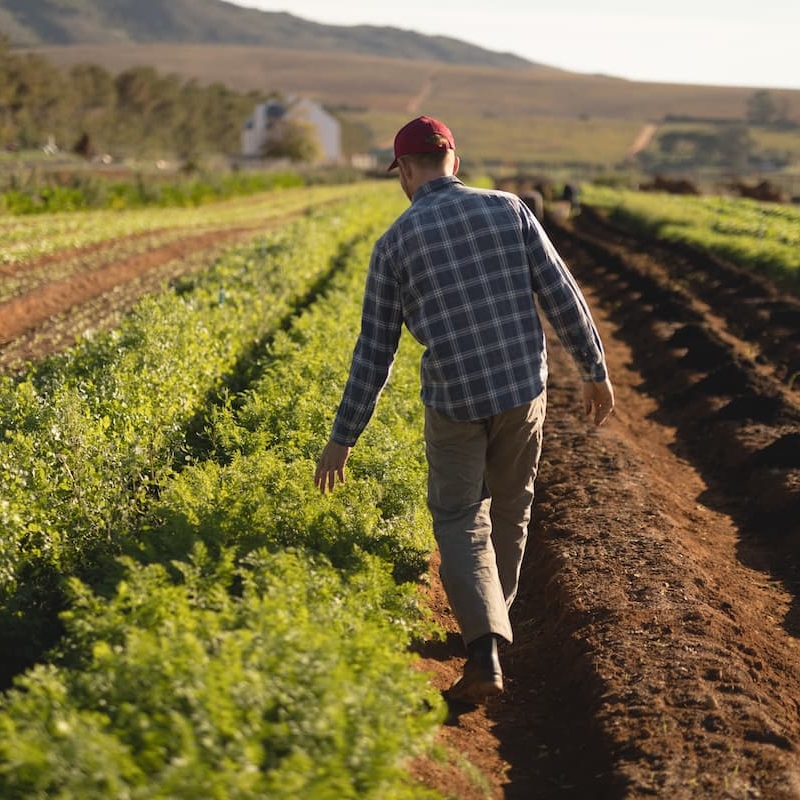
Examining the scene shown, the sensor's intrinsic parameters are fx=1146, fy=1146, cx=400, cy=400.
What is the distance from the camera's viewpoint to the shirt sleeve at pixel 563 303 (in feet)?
15.2

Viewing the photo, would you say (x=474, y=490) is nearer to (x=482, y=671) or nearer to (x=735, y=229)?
→ (x=482, y=671)

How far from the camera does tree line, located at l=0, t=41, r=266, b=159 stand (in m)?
63.3

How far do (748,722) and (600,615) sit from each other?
1208 millimetres

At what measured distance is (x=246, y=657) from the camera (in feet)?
11.0

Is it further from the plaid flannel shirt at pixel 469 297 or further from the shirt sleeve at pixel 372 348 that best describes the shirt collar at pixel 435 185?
the shirt sleeve at pixel 372 348

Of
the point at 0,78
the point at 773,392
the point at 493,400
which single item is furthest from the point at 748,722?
the point at 0,78

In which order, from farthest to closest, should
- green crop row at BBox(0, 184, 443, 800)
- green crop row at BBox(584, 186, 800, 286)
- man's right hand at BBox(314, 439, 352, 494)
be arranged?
green crop row at BBox(584, 186, 800, 286), man's right hand at BBox(314, 439, 352, 494), green crop row at BBox(0, 184, 443, 800)

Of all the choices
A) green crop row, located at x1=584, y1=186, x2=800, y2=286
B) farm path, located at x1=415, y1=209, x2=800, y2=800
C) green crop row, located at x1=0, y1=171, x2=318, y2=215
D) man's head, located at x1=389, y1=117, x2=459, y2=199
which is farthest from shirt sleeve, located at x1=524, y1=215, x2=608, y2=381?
green crop row, located at x1=0, y1=171, x2=318, y2=215

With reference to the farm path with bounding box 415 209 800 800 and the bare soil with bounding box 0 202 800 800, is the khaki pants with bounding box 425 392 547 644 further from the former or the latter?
the farm path with bounding box 415 209 800 800

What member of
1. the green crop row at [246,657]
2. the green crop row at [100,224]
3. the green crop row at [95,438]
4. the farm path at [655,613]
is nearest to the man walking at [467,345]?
the green crop row at [246,657]

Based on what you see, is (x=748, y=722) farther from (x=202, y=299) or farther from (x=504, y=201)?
(x=202, y=299)

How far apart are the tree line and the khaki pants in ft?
156

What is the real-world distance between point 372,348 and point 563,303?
2.62 feet

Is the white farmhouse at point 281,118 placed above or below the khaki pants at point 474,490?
below
